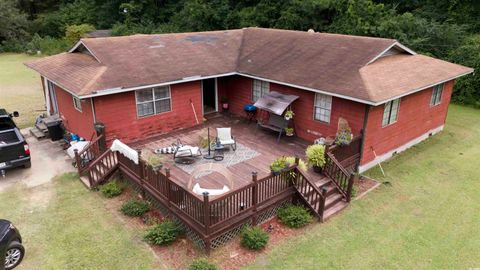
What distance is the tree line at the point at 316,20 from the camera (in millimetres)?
22531

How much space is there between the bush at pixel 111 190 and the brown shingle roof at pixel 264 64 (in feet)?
9.94

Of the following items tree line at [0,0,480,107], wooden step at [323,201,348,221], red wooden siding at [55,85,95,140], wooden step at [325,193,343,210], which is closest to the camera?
wooden step at [323,201,348,221]

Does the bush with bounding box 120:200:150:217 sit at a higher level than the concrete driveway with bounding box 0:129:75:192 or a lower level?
higher

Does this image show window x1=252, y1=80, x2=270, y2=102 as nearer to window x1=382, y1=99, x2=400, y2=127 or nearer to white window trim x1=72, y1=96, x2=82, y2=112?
window x1=382, y1=99, x2=400, y2=127

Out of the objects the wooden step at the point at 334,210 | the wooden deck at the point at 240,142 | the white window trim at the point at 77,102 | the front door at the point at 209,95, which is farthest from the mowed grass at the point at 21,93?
the wooden step at the point at 334,210

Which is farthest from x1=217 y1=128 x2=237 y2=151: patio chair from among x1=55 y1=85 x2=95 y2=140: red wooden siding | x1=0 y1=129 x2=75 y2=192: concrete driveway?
x1=0 y1=129 x2=75 y2=192: concrete driveway

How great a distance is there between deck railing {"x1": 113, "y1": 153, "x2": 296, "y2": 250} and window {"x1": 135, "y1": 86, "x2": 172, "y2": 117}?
11.9ft

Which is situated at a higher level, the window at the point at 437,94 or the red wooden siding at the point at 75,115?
the window at the point at 437,94

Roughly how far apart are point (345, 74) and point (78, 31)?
3685 centimetres

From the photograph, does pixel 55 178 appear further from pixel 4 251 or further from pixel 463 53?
pixel 463 53

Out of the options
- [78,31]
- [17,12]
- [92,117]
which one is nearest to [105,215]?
[92,117]

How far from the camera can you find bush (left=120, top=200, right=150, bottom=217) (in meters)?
9.52

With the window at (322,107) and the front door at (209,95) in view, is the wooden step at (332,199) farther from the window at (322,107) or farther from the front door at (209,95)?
the front door at (209,95)

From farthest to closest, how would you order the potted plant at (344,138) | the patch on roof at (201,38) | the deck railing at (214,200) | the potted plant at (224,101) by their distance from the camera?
the patch on roof at (201,38), the potted plant at (224,101), the potted plant at (344,138), the deck railing at (214,200)
